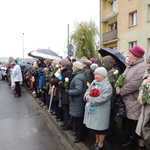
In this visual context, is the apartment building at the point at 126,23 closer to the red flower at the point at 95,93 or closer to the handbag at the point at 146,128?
the red flower at the point at 95,93

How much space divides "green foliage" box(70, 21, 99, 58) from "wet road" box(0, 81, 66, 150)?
22882mm

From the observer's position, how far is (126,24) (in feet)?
76.8

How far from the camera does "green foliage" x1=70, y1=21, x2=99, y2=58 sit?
30312mm

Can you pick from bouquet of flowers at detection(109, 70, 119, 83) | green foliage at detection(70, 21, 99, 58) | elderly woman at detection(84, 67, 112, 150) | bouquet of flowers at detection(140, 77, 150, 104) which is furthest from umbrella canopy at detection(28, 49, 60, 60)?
green foliage at detection(70, 21, 99, 58)

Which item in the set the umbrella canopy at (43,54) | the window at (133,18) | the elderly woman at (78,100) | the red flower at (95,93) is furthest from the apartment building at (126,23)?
the red flower at (95,93)

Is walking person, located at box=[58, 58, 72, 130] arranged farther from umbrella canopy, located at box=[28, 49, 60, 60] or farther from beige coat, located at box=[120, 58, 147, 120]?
umbrella canopy, located at box=[28, 49, 60, 60]

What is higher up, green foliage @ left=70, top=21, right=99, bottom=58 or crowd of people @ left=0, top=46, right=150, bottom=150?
green foliage @ left=70, top=21, right=99, bottom=58

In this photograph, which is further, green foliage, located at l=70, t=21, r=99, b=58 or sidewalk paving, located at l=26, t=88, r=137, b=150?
green foliage, located at l=70, t=21, r=99, b=58

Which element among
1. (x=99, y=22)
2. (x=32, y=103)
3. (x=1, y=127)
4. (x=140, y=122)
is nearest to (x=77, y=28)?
(x=99, y=22)

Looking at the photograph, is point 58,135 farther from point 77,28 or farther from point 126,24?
point 77,28

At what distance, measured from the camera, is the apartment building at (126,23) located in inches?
797

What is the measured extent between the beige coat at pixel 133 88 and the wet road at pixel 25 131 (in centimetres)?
176

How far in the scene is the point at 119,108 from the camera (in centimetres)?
368

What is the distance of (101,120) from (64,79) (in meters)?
1.80
